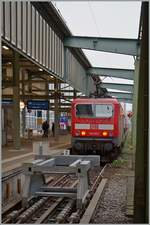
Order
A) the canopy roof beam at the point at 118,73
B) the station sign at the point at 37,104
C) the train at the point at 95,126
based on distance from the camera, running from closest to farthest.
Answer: the train at the point at 95,126 < the station sign at the point at 37,104 < the canopy roof beam at the point at 118,73

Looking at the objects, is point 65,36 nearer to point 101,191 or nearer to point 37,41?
point 37,41

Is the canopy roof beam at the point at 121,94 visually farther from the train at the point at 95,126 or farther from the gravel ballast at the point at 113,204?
the gravel ballast at the point at 113,204

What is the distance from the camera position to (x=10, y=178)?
12320 millimetres

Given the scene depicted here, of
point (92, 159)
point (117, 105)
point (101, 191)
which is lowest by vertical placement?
point (101, 191)

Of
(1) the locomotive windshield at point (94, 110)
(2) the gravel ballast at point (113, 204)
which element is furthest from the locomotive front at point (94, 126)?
(2) the gravel ballast at point (113, 204)

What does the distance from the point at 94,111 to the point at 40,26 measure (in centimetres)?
586

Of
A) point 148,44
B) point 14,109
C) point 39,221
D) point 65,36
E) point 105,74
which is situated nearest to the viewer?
point 148,44

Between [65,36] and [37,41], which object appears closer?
[37,41]

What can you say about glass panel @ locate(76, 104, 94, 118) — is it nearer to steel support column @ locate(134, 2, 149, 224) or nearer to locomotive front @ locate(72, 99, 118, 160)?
locomotive front @ locate(72, 99, 118, 160)

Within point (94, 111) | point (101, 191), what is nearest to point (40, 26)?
point (94, 111)

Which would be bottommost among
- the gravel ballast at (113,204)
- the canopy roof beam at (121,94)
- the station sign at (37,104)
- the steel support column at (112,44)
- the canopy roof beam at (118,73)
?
the gravel ballast at (113,204)

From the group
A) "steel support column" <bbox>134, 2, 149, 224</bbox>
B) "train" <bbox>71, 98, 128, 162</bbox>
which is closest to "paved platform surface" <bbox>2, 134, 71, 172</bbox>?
"train" <bbox>71, 98, 128, 162</bbox>

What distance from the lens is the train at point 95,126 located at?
2033cm

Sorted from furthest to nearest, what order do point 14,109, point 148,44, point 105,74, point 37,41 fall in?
point 105,74, point 14,109, point 37,41, point 148,44
